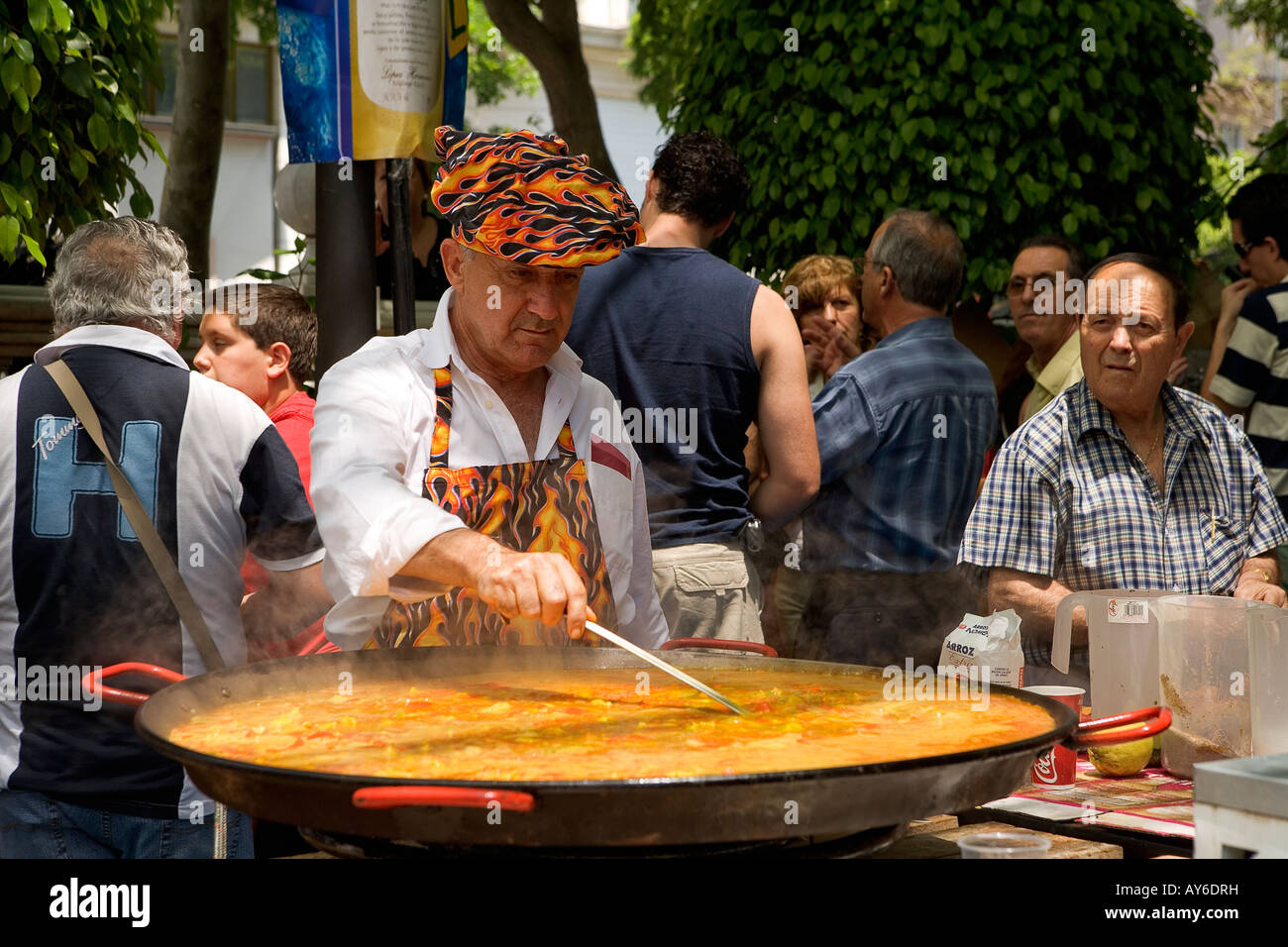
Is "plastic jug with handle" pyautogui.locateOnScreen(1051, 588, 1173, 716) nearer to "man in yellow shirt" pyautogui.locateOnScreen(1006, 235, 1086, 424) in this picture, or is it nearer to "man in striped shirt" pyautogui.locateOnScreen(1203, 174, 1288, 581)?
"man in yellow shirt" pyautogui.locateOnScreen(1006, 235, 1086, 424)

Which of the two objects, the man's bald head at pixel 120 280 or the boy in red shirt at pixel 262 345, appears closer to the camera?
the man's bald head at pixel 120 280

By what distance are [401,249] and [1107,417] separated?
1.74 meters

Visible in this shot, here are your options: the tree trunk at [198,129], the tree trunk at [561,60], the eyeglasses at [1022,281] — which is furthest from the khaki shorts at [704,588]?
the tree trunk at [561,60]

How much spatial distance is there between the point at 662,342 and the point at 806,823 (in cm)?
230

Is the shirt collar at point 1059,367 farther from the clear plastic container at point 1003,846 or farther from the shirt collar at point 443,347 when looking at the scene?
the clear plastic container at point 1003,846

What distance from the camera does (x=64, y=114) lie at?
14.6 ft

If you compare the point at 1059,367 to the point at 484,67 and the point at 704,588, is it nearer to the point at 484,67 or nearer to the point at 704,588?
the point at 704,588

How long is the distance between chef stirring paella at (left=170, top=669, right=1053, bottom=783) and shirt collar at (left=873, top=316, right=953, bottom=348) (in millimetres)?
2053

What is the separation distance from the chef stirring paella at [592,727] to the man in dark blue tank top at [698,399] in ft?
4.16

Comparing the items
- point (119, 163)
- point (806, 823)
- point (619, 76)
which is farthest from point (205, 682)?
point (619, 76)

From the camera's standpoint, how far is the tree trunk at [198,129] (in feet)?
19.9

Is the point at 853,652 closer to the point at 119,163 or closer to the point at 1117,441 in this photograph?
the point at 1117,441

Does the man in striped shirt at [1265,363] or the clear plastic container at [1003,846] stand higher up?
the man in striped shirt at [1265,363]
